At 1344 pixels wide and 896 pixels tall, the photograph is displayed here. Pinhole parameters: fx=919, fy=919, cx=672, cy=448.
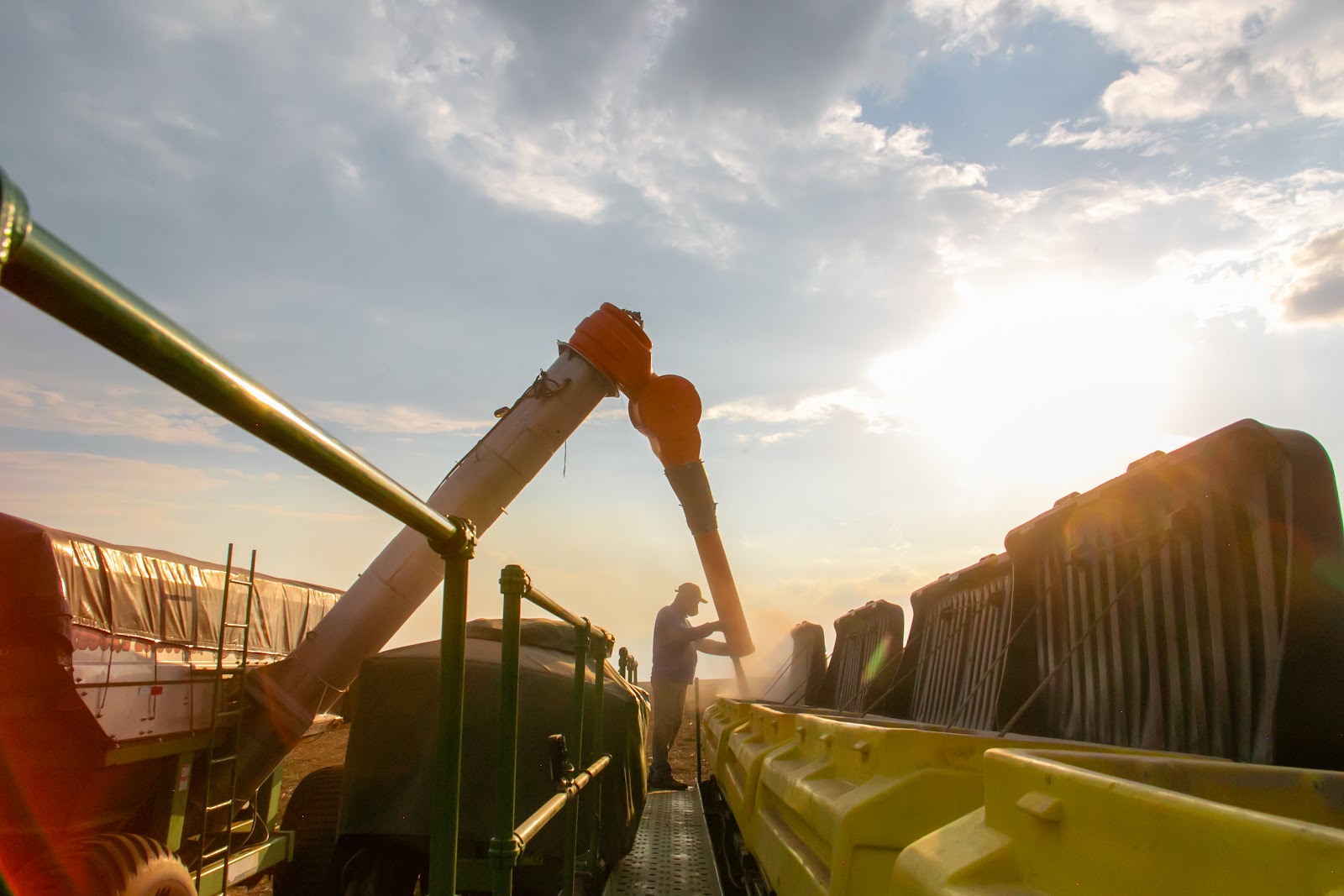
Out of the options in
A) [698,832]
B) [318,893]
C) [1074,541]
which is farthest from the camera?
[698,832]

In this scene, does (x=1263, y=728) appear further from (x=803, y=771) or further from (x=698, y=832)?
(x=698, y=832)

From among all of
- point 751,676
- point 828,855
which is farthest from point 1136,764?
point 751,676

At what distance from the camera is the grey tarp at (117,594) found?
392 cm

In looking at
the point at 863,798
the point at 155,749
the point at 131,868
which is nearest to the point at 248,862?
the point at 155,749

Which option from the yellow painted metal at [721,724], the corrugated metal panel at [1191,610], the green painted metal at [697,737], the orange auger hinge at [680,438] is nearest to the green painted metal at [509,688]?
the corrugated metal panel at [1191,610]

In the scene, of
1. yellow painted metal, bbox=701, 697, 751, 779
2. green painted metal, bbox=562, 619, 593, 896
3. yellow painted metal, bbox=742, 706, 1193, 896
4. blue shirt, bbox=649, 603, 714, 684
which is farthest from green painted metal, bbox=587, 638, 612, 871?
blue shirt, bbox=649, 603, 714, 684

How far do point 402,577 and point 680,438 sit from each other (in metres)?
2.86

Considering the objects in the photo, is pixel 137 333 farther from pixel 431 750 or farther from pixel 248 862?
pixel 248 862

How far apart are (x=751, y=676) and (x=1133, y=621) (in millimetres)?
11838

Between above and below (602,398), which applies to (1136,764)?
below

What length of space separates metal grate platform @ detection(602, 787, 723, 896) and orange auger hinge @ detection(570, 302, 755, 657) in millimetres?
2015

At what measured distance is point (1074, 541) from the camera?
4895 millimetres

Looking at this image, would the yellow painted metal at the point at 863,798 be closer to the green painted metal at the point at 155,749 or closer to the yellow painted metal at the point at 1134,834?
the yellow painted metal at the point at 1134,834

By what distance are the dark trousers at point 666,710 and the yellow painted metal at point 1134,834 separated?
8.14 m
